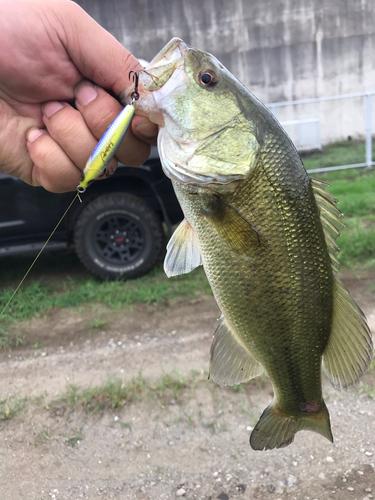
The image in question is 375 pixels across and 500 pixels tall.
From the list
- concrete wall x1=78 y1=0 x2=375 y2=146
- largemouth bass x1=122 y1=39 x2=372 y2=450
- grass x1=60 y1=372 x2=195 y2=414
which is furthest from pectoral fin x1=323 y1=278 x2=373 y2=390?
concrete wall x1=78 y1=0 x2=375 y2=146

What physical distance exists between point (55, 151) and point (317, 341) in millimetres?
1328

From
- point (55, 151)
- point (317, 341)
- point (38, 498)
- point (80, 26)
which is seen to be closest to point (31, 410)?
point (38, 498)

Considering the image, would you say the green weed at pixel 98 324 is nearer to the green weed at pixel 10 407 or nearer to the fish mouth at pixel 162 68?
the green weed at pixel 10 407

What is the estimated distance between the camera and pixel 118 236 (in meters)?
4.56

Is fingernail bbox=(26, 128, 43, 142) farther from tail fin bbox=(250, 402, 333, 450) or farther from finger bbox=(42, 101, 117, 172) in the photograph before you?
tail fin bbox=(250, 402, 333, 450)

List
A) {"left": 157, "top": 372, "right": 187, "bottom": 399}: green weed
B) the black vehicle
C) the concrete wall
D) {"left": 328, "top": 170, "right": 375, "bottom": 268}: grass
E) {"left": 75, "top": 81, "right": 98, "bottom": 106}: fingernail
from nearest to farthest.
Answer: {"left": 75, "top": 81, "right": 98, "bottom": 106}: fingernail < {"left": 157, "top": 372, "right": 187, "bottom": 399}: green weed < the black vehicle < {"left": 328, "top": 170, "right": 375, "bottom": 268}: grass < the concrete wall

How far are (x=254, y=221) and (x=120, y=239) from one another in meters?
3.34

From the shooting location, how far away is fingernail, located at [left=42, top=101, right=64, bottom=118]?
1796mm

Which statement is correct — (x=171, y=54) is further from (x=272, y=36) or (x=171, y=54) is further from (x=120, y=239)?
(x=272, y=36)

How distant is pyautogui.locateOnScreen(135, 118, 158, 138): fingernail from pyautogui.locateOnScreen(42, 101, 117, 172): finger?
0.19 metres

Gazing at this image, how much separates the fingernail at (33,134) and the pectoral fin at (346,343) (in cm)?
140

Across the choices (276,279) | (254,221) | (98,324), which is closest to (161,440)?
(98,324)

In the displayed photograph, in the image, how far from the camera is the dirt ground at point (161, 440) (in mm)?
2318

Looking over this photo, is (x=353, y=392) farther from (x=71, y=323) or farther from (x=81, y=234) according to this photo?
(x=81, y=234)
